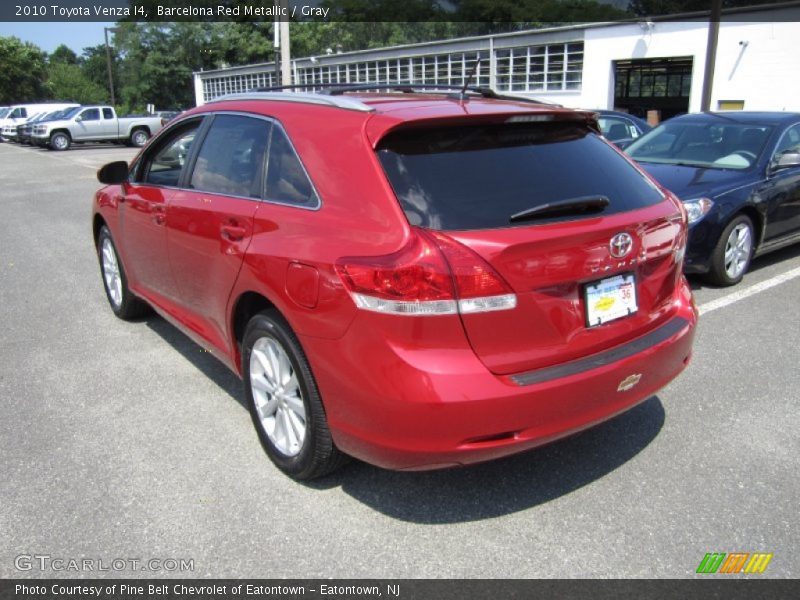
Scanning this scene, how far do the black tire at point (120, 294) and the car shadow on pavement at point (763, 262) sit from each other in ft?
15.8

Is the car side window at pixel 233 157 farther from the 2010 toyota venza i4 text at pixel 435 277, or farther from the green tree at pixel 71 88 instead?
the green tree at pixel 71 88

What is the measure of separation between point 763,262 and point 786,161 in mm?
1240

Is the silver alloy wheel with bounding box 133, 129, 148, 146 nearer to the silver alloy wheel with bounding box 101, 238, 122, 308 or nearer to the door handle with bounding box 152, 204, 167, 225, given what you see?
the silver alloy wheel with bounding box 101, 238, 122, 308

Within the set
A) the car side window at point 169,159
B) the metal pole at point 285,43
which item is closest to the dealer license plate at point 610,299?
the car side window at point 169,159

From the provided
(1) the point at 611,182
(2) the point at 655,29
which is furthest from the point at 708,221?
(2) the point at 655,29

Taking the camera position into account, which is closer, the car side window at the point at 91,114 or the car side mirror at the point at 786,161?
the car side mirror at the point at 786,161

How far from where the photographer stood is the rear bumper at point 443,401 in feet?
8.15

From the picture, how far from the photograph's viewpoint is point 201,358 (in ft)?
15.5

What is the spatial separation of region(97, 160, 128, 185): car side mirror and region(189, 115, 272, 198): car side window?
1.24m

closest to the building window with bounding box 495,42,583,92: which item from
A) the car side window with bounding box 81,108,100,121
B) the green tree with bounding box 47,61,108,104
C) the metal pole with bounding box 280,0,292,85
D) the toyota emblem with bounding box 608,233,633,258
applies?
the metal pole with bounding box 280,0,292,85

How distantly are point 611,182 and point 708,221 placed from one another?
3495 millimetres

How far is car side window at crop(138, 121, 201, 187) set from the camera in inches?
164

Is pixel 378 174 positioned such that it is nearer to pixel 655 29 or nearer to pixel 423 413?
pixel 423 413

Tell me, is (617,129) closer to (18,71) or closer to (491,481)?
(491,481)
